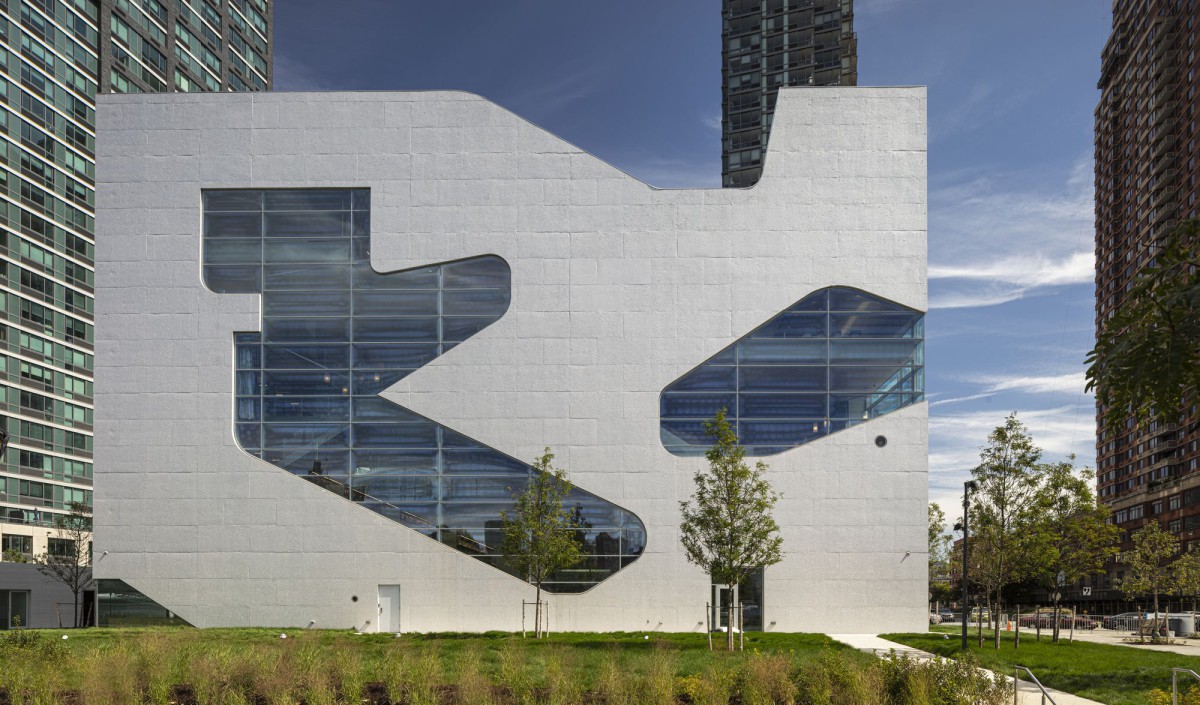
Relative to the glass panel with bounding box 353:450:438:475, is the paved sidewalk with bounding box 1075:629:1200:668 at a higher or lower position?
lower

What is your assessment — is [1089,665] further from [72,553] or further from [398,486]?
[72,553]

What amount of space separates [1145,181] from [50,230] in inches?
4224

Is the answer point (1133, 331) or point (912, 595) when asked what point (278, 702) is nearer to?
point (1133, 331)

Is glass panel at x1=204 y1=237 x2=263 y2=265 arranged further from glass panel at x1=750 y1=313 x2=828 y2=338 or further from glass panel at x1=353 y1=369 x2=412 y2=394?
glass panel at x1=750 y1=313 x2=828 y2=338

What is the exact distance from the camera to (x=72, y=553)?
72.9 meters

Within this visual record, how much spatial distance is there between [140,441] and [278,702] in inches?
1029

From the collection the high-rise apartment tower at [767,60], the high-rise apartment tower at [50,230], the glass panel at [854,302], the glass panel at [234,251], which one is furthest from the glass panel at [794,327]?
the high-rise apartment tower at [767,60]

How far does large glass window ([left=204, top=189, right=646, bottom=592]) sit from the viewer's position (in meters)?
36.7

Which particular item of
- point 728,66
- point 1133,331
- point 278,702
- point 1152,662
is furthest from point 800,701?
point 728,66

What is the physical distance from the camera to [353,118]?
38750 millimetres

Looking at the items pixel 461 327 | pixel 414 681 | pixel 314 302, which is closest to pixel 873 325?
pixel 461 327

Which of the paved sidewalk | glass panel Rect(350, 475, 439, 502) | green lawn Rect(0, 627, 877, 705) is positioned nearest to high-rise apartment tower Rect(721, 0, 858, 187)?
the paved sidewalk

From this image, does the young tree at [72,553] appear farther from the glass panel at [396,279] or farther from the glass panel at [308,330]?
the glass panel at [396,279]

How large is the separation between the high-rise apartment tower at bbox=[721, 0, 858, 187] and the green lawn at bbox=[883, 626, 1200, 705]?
7293 cm
